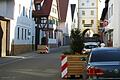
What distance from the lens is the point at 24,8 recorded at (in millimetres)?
54219

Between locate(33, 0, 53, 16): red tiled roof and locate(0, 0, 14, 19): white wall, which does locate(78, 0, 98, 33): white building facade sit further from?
locate(0, 0, 14, 19): white wall

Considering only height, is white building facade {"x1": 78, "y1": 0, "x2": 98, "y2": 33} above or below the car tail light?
above

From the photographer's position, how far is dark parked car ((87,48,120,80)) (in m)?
11.9

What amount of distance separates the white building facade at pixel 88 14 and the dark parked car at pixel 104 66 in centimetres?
11570

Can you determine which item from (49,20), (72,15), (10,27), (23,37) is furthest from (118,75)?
(72,15)

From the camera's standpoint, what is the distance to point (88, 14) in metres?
130

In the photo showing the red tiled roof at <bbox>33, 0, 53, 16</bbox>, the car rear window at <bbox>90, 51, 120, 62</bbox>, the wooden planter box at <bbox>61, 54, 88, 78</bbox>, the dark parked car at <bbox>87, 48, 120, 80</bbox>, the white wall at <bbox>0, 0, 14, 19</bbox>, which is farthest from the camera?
the red tiled roof at <bbox>33, 0, 53, 16</bbox>

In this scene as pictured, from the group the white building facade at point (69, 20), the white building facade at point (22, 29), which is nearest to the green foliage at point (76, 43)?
the white building facade at point (22, 29)

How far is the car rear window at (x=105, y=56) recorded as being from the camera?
12852mm

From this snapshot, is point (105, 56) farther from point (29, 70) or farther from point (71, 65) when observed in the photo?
point (29, 70)

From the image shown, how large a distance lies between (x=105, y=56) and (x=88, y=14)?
117 meters

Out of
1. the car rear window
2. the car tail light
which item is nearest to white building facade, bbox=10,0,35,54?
the car rear window

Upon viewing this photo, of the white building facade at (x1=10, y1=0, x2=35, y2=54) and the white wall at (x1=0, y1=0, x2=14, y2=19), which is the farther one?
the white building facade at (x1=10, y1=0, x2=35, y2=54)

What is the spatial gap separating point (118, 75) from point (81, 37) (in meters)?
10.1
